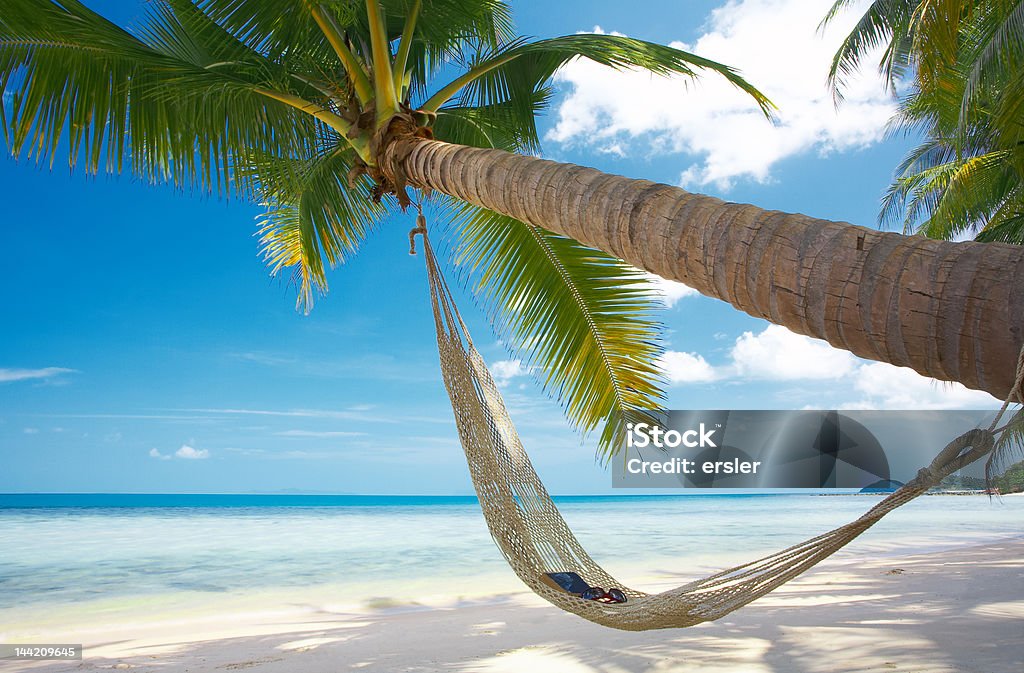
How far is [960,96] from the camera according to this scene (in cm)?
459

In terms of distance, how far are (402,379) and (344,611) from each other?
21134mm

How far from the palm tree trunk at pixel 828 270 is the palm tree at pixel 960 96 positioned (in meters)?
2.01

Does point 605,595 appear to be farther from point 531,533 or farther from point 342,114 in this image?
point 342,114

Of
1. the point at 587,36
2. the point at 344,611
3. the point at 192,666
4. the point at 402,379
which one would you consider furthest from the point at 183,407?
the point at 587,36

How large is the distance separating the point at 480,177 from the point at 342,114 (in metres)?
0.84

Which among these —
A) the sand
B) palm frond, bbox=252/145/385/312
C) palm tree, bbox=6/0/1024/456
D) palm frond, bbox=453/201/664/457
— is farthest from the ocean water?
palm tree, bbox=6/0/1024/456

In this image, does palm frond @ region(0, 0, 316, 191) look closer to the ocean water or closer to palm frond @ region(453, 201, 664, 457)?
palm frond @ region(453, 201, 664, 457)

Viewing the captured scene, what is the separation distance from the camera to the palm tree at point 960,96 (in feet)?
9.71

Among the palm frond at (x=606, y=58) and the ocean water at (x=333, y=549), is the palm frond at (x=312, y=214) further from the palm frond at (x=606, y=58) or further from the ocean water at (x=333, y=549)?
the ocean water at (x=333, y=549)

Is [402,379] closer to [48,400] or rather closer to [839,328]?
[48,400]

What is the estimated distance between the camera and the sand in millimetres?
2689

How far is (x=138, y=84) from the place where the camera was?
2.15 m

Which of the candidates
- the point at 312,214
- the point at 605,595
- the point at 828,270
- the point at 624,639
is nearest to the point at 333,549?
the point at 624,639

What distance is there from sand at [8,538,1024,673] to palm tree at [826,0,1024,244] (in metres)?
2.11
